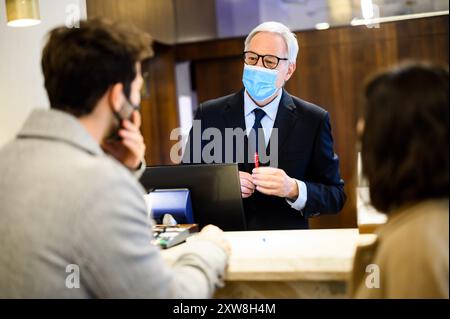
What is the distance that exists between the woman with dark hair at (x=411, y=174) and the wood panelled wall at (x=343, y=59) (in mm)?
4083

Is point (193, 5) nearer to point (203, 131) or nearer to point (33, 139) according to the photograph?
point (203, 131)

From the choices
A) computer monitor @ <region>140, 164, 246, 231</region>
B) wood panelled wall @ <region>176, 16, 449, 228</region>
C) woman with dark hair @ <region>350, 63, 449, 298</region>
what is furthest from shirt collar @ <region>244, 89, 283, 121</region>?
wood panelled wall @ <region>176, 16, 449, 228</region>

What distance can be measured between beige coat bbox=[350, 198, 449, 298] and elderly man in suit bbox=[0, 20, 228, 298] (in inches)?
18.4

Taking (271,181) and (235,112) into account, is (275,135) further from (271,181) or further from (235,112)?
(271,181)

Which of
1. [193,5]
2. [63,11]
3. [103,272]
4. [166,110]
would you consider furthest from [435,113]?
[193,5]

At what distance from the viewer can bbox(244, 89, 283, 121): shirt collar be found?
2.64 metres

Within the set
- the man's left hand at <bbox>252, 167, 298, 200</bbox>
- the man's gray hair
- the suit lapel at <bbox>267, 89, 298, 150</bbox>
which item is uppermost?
the man's gray hair

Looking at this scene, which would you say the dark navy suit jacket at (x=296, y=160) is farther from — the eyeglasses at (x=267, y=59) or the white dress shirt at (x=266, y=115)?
the eyeglasses at (x=267, y=59)

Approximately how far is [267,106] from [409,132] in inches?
59.1

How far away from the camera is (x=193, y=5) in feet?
19.0

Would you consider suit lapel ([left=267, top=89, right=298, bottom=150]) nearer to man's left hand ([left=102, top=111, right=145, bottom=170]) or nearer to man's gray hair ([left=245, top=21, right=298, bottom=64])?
man's gray hair ([left=245, top=21, right=298, bottom=64])

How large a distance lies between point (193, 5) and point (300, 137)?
11.8ft

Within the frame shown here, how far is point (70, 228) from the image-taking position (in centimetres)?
122

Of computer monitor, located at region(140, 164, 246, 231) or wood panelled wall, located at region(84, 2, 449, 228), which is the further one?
wood panelled wall, located at region(84, 2, 449, 228)
